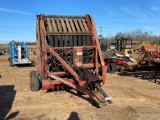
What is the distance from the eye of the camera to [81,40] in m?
9.77

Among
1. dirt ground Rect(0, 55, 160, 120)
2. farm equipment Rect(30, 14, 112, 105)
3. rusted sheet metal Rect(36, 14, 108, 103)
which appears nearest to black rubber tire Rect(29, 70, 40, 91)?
farm equipment Rect(30, 14, 112, 105)

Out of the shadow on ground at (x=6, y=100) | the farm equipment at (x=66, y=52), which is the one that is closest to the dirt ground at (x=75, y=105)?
the shadow on ground at (x=6, y=100)

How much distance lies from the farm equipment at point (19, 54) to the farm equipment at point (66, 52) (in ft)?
33.8

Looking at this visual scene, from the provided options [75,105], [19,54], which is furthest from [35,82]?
[19,54]

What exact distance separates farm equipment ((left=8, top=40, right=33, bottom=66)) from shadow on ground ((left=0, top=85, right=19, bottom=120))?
921 cm

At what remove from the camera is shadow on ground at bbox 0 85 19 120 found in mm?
6611

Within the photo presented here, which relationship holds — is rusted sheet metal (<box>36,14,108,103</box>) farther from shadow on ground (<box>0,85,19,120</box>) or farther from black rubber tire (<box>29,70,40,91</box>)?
shadow on ground (<box>0,85,19,120</box>)

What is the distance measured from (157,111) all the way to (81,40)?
4206mm

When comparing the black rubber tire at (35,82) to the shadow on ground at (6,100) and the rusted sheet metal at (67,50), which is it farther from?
the shadow on ground at (6,100)

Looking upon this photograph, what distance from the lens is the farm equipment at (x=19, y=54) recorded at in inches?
781

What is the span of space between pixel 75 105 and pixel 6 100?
2440mm

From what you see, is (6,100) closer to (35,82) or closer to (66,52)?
(35,82)

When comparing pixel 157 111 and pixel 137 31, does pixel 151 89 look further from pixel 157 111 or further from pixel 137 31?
pixel 137 31

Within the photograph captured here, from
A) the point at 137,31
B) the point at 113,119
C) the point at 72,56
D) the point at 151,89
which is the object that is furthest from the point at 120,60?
A: the point at 137,31
